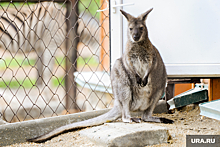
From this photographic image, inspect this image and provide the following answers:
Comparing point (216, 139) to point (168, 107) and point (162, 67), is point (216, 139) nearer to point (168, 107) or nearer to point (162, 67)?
point (162, 67)

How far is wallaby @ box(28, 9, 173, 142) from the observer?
8.82 feet

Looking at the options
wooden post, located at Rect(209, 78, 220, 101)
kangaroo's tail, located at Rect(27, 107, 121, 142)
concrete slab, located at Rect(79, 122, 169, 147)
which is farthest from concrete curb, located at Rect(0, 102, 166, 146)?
wooden post, located at Rect(209, 78, 220, 101)

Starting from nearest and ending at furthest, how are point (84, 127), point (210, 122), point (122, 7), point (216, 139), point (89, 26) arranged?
1. point (216, 139)
2. point (84, 127)
3. point (210, 122)
4. point (122, 7)
5. point (89, 26)

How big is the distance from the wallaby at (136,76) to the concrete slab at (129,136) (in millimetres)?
507

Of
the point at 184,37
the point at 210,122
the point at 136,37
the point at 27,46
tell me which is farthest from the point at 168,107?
the point at 27,46

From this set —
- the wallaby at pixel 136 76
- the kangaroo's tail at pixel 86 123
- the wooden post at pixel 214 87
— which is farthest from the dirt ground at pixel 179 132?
the wooden post at pixel 214 87

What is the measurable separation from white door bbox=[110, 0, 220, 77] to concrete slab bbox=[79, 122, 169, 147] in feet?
3.92

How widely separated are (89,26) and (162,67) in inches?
45.8

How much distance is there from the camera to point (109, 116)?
2.69 m

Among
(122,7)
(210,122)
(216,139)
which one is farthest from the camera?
(122,7)

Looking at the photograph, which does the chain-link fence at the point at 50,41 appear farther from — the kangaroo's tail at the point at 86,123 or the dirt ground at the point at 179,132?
the dirt ground at the point at 179,132

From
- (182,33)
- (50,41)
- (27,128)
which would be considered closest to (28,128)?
(27,128)

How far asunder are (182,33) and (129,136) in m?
1.71

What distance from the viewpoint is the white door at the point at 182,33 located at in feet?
10.1
